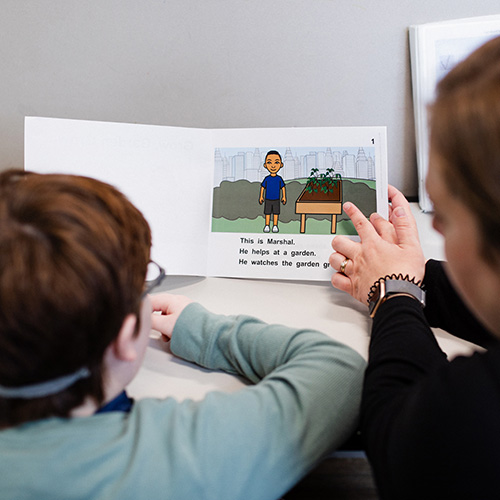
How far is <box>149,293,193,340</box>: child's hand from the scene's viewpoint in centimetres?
62

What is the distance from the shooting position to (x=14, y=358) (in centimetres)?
36

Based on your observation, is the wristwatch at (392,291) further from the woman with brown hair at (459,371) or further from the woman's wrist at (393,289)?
the woman with brown hair at (459,371)

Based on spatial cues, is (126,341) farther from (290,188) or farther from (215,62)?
(215,62)

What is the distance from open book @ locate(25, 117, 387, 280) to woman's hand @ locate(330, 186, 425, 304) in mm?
37

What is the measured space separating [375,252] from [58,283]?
49 cm

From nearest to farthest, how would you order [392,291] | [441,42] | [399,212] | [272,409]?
[272,409] → [392,291] → [399,212] → [441,42]

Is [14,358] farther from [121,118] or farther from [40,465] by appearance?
[121,118]

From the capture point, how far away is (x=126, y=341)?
417 millimetres

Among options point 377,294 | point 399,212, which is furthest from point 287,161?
point 377,294

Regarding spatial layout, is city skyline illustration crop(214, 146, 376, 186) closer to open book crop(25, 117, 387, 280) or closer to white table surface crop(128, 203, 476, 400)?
open book crop(25, 117, 387, 280)

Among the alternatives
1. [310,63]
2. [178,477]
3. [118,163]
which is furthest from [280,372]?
[310,63]

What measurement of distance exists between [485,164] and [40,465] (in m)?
0.40

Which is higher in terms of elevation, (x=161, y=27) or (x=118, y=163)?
(x=161, y=27)

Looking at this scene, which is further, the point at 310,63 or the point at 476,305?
the point at 310,63
